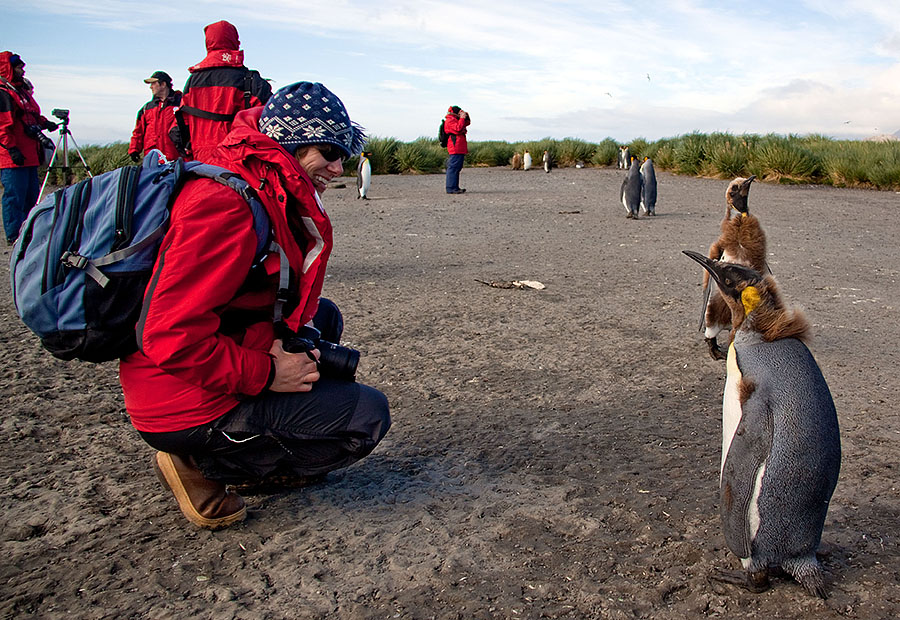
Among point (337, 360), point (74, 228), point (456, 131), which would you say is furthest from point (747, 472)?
point (456, 131)

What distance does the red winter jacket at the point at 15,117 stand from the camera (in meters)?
6.59

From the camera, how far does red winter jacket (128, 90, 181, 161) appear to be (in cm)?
552

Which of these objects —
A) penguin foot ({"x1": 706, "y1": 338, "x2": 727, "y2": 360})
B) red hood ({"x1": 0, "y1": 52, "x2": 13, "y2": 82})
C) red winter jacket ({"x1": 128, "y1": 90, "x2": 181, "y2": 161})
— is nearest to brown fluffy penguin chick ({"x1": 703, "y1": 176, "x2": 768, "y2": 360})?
penguin foot ({"x1": 706, "y1": 338, "x2": 727, "y2": 360})

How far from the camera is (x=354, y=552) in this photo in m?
2.13

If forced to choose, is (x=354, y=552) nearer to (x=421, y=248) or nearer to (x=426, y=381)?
(x=426, y=381)

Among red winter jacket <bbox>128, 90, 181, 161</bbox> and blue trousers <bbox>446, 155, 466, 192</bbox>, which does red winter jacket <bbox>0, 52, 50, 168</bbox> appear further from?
blue trousers <bbox>446, 155, 466, 192</bbox>

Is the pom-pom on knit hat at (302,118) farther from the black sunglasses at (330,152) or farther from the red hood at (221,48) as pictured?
the red hood at (221,48)

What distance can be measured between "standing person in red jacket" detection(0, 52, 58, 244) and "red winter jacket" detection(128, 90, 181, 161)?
Answer: 1447 mm

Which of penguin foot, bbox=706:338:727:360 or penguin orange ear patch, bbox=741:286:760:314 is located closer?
penguin orange ear patch, bbox=741:286:760:314

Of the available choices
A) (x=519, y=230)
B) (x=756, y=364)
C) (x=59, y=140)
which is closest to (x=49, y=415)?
(x=756, y=364)

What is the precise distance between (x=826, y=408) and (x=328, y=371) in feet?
4.43

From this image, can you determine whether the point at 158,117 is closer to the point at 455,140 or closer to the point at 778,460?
the point at 778,460

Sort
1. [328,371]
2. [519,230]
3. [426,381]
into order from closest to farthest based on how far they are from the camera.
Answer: [328,371] < [426,381] < [519,230]

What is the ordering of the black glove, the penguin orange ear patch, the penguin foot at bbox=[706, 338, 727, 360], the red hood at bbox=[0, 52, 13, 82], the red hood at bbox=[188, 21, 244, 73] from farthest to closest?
the black glove < the red hood at bbox=[0, 52, 13, 82] < the red hood at bbox=[188, 21, 244, 73] < the penguin foot at bbox=[706, 338, 727, 360] < the penguin orange ear patch
